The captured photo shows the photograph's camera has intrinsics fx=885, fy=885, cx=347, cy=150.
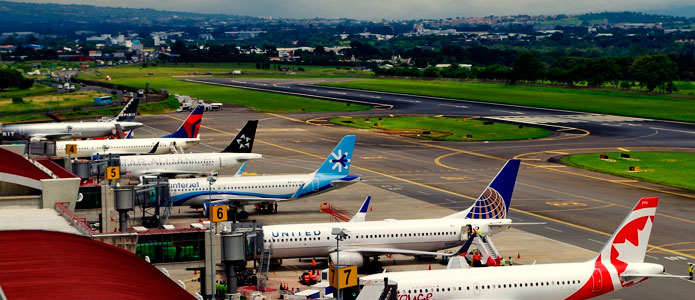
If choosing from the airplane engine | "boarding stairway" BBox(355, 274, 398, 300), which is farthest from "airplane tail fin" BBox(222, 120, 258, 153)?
"boarding stairway" BBox(355, 274, 398, 300)

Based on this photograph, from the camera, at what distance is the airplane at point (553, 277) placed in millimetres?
49750

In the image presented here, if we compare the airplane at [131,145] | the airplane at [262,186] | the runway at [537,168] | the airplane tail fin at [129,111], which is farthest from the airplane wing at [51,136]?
the airplane at [262,186]

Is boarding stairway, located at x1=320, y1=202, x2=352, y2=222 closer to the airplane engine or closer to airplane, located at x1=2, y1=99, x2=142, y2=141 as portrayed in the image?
the airplane engine

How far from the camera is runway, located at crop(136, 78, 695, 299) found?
80562mm

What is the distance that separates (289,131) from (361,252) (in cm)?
10715

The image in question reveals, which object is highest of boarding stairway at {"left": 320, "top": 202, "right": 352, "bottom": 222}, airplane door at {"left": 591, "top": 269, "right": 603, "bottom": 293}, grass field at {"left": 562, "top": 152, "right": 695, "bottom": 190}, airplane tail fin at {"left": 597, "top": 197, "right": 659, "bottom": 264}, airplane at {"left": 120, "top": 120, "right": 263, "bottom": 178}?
airplane tail fin at {"left": 597, "top": 197, "right": 659, "bottom": 264}

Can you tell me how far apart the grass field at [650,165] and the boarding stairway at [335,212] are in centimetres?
4448

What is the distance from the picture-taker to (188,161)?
4065 inches

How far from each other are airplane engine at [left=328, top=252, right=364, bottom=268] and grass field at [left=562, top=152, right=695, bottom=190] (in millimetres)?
58512

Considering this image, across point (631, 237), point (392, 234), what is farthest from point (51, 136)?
point (631, 237)

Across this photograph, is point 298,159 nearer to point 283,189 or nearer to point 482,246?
point 283,189

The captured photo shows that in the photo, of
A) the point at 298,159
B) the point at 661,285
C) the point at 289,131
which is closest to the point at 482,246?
the point at 661,285

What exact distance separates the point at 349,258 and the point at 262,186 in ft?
81.7

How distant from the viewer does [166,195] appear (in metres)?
69.9
